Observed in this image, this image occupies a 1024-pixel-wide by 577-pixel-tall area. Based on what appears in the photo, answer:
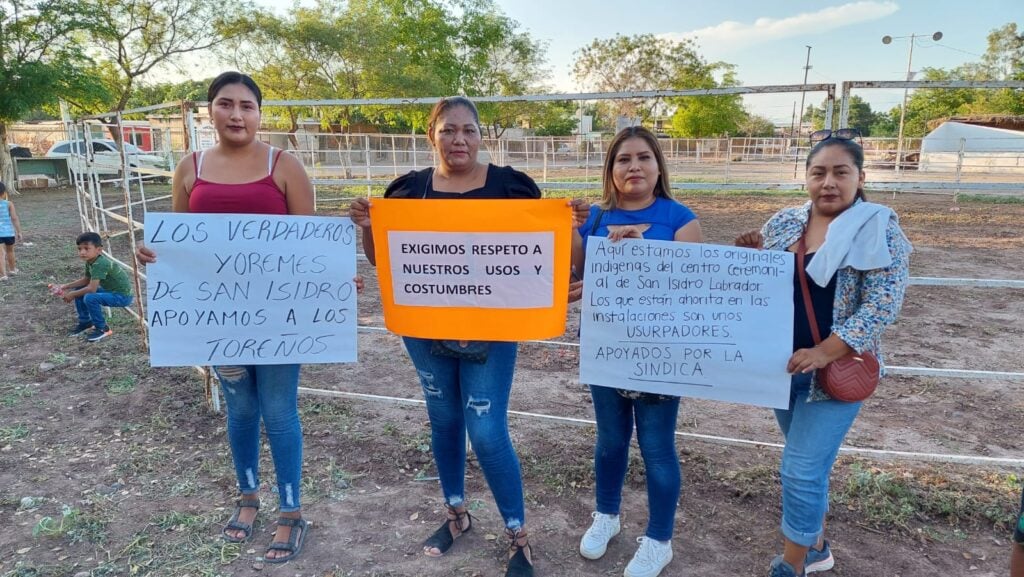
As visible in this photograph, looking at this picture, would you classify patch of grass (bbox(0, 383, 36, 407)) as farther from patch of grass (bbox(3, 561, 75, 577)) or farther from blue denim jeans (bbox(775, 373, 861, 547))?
blue denim jeans (bbox(775, 373, 861, 547))

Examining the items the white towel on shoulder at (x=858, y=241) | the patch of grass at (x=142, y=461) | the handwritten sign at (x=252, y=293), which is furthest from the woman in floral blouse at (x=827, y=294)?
the patch of grass at (x=142, y=461)

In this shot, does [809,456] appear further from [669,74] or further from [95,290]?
[669,74]

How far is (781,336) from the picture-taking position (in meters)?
2.13

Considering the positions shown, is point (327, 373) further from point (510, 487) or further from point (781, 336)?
point (781, 336)

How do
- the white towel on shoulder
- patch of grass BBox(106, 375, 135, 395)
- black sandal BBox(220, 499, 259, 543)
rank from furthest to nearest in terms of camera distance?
patch of grass BBox(106, 375, 135, 395) < black sandal BBox(220, 499, 259, 543) < the white towel on shoulder

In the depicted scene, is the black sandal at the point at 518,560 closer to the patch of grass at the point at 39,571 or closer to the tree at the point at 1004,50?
the patch of grass at the point at 39,571

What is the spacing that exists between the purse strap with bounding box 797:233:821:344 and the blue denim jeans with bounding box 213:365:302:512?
2.02 metres

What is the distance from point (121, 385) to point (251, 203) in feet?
10.0

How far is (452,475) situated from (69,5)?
2328cm

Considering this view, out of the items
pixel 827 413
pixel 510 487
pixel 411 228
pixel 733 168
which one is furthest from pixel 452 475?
pixel 733 168

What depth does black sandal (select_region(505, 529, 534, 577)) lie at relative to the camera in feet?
7.83

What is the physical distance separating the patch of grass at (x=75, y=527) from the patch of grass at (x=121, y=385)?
5.50ft

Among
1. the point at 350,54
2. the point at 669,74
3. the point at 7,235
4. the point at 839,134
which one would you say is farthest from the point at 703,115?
the point at 839,134

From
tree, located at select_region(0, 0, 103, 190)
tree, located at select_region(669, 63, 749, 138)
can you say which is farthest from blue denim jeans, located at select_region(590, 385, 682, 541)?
tree, located at select_region(669, 63, 749, 138)
